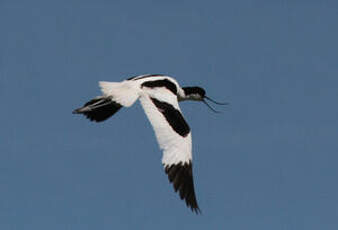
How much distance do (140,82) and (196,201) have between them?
3086 mm

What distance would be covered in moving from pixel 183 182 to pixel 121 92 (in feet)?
8.26

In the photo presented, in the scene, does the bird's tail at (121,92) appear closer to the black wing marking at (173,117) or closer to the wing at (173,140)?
A: the wing at (173,140)

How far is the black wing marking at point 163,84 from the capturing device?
1752 centimetres

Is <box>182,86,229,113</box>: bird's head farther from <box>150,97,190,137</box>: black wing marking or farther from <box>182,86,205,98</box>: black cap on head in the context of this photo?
<box>150,97,190,137</box>: black wing marking

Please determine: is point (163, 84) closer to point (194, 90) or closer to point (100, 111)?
point (100, 111)

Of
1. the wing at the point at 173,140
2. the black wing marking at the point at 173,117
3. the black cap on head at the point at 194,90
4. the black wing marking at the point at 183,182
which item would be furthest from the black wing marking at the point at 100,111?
the black wing marking at the point at 183,182

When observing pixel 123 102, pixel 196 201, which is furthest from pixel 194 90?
pixel 196 201

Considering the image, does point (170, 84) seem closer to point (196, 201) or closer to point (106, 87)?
point (106, 87)

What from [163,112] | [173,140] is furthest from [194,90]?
[173,140]

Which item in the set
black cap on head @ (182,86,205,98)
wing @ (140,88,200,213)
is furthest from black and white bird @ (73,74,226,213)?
black cap on head @ (182,86,205,98)

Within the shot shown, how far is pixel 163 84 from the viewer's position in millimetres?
17812

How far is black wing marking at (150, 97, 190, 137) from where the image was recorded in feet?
52.8

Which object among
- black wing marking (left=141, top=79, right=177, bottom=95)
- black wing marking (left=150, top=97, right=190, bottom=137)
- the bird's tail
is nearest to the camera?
black wing marking (left=150, top=97, right=190, bottom=137)

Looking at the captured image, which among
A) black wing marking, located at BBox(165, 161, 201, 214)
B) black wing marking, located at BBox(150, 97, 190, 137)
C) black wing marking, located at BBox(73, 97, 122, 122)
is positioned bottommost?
black wing marking, located at BBox(165, 161, 201, 214)
